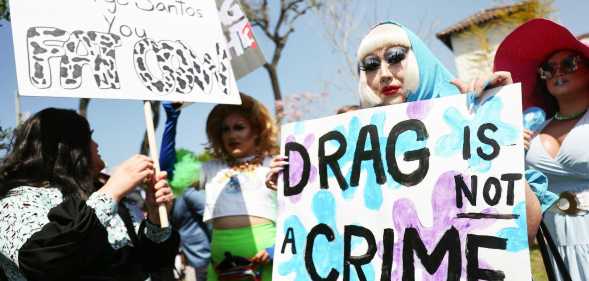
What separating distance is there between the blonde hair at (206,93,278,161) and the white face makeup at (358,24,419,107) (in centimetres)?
112

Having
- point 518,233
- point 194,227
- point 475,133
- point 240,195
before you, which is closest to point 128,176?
point 240,195

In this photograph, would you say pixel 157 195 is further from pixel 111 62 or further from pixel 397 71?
pixel 397 71

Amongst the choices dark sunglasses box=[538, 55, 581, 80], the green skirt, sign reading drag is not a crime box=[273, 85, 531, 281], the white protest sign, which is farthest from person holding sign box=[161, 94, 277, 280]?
dark sunglasses box=[538, 55, 581, 80]

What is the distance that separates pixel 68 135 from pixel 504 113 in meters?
1.72

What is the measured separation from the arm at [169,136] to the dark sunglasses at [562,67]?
6.49ft

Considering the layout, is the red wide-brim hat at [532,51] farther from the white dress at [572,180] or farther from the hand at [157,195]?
the hand at [157,195]

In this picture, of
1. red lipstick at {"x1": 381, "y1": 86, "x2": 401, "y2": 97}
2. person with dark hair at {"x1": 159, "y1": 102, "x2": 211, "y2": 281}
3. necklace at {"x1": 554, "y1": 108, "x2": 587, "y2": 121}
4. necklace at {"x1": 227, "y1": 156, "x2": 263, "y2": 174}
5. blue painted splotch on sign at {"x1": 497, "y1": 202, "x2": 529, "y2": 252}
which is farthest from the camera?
person with dark hair at {"x1": 159, "y1": 102, "x2": 211, "y2": 281}

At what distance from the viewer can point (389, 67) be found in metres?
2.05

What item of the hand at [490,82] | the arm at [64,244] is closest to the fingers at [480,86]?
the hand at [490,82]

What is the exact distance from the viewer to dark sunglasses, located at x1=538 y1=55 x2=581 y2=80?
2314 millimetres

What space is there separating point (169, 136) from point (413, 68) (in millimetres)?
1503

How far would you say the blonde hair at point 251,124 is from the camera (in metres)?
3.10

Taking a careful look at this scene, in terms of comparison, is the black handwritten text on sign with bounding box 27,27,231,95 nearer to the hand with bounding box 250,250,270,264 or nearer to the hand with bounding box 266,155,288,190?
the hand with bounding box 266,155,288,190

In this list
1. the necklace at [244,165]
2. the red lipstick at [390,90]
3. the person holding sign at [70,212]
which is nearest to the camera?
the person holding sign at [70,212]
